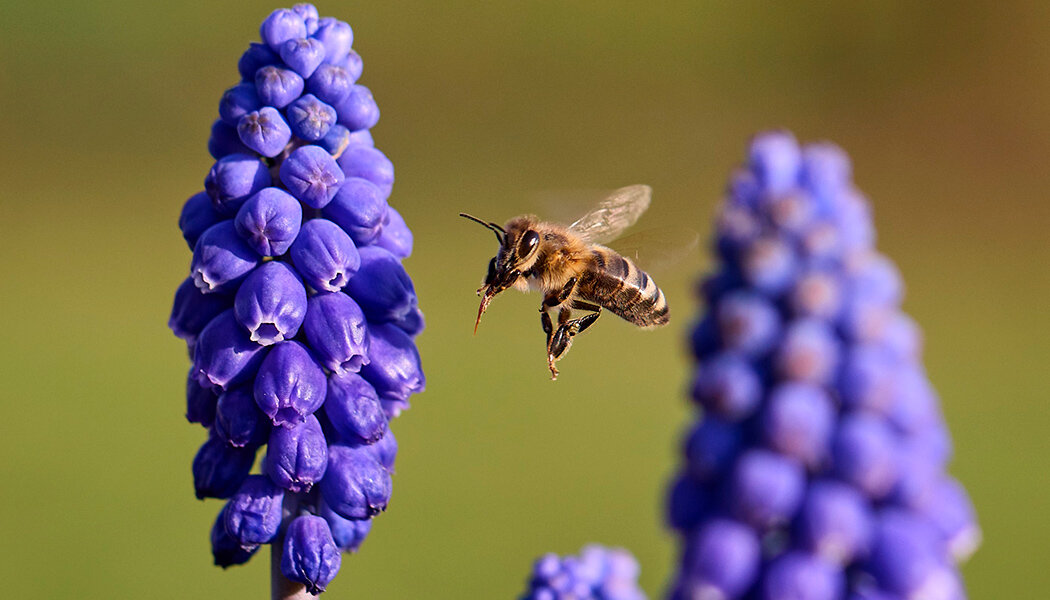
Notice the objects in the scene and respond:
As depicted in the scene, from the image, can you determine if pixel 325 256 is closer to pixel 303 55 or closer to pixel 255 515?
pixel 303 55

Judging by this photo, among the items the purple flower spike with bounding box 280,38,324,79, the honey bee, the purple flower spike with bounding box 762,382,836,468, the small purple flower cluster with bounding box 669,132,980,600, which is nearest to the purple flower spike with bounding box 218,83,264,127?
the purple flower spike with bounding box 280,38,324,79

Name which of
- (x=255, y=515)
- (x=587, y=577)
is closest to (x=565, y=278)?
(x=255, y=515)

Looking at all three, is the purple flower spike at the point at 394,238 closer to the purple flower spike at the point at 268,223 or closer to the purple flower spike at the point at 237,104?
the purple flower spike at the point at 268,223

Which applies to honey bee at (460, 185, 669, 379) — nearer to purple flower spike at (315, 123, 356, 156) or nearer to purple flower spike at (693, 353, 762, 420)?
purple flower spike at (315, 123, 356, 156)

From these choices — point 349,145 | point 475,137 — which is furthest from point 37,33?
point 349,145

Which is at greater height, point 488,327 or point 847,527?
point 488,327

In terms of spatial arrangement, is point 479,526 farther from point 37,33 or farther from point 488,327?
point 37,33
